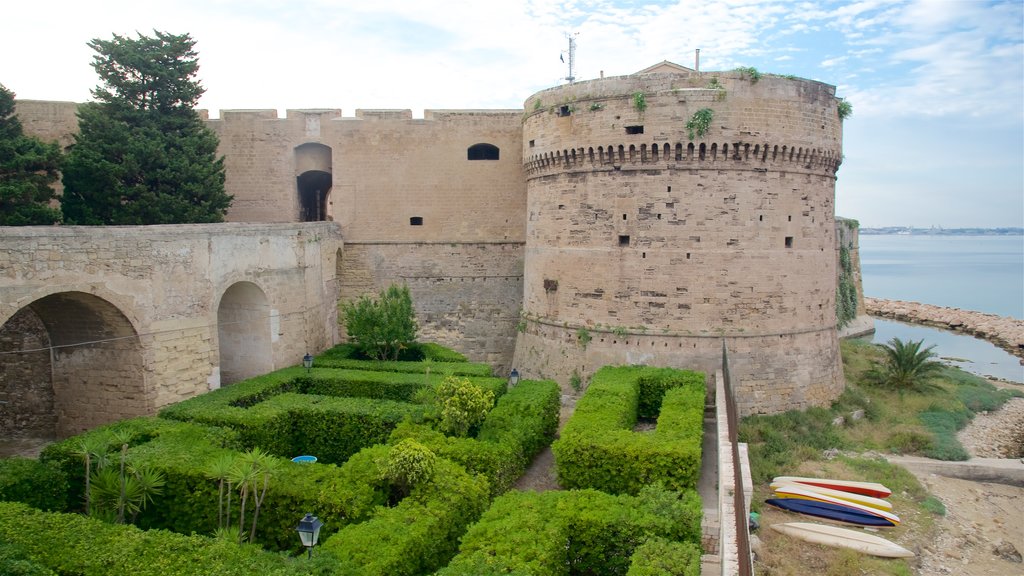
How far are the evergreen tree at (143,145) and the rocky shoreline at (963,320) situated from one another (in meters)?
40.3

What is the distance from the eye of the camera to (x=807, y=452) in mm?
15148

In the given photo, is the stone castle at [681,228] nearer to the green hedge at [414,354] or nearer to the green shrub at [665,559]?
the green hedge at [414,354]

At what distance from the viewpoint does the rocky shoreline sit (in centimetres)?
3925

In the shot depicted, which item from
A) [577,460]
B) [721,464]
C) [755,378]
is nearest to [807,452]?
[755,378]

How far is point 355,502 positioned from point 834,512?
951cm

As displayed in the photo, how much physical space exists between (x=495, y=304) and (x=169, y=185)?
1027 centimetres

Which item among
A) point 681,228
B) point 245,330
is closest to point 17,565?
point 245,330

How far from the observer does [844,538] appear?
12.4 metres

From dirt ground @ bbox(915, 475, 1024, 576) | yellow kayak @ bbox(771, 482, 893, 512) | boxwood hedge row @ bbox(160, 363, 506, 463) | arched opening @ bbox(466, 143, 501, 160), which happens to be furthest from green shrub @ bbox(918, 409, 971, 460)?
arched opening @ bbox(466, 143, 501, 160)

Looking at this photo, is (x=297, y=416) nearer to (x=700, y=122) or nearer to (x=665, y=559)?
(x=665, y=559)

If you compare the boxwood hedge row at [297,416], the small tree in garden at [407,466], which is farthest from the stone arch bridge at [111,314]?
the small tree in garden at [407,466]

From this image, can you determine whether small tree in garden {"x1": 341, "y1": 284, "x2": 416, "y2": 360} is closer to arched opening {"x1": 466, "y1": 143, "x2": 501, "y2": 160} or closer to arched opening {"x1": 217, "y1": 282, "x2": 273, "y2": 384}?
arched opening {"x1": 217, "y1": 282, "x2": 273, "y2": 384}

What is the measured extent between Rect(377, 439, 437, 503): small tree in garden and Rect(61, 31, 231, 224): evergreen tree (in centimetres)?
1206

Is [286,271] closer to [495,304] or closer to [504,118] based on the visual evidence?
[495,304]
